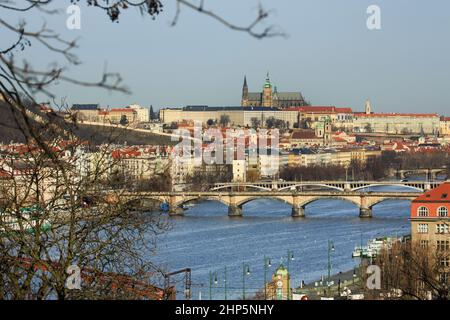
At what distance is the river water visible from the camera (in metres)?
10.8

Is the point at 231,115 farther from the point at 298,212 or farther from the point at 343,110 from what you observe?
the point at 298,212

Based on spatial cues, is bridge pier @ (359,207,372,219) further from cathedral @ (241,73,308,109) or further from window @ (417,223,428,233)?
cathedral @ (241,73,308,109)

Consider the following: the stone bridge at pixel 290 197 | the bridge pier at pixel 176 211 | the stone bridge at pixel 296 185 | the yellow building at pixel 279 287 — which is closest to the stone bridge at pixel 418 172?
the stone bridge at pixel 296 185

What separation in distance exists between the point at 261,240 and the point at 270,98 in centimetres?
4035

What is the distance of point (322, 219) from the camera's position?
Result: 60.1 ft

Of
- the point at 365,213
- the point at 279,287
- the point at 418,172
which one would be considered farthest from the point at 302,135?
the point at 279,287

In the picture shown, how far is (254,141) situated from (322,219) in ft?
57.7

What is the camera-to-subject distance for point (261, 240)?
14461 millimetres

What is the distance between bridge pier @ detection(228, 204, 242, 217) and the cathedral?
3453cm

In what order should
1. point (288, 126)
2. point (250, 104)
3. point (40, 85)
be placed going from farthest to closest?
point (250, 104) → point (288, 126) → point (40, 85)

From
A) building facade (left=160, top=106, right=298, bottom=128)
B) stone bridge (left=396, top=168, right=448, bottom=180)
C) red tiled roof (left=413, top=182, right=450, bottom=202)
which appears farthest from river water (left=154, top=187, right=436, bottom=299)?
building facade (left=160, top=106, right=298, bottom=128)

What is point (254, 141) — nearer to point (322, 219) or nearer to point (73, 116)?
point (322, 219)

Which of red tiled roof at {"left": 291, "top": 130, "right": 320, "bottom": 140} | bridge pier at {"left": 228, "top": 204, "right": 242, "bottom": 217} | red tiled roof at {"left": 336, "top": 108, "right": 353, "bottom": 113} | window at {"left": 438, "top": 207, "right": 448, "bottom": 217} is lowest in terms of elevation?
bridge pier at {"left": 228, "top": 204, "right": 242, "bottom": 217}
